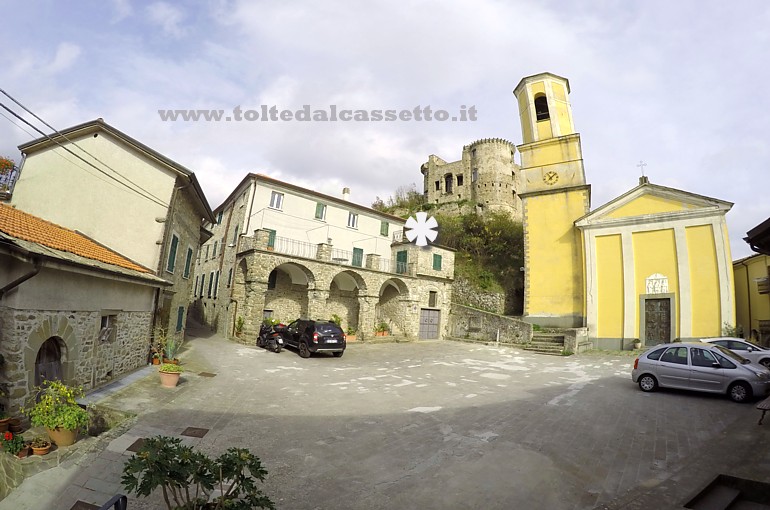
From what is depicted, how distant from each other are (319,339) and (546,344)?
11448 millimetres

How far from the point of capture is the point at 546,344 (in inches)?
739

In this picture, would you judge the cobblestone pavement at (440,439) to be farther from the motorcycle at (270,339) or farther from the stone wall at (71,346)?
the motorcycle at (270,339)

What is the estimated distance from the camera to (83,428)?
213 inches

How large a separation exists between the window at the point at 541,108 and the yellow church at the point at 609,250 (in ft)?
0.20

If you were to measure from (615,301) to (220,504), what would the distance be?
2045cm

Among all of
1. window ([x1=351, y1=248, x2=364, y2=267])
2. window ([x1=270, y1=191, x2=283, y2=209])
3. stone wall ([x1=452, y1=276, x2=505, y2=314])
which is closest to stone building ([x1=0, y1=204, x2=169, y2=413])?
window ([x1=270, y1=191, x2=283, y2=209])

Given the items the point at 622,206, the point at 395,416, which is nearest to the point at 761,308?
the point at 622,206

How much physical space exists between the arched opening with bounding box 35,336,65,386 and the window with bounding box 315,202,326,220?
17118 mm

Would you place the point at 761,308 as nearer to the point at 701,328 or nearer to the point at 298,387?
the point at 701,328

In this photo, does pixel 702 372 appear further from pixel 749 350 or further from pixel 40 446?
pixel 40 446

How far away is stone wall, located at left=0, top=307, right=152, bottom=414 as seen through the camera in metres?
5.52

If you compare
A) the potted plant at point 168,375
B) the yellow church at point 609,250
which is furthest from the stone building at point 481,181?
the potted plant at point 168,375

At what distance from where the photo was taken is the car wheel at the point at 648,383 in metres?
9.48

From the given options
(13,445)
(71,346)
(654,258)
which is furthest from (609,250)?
(13,445)
